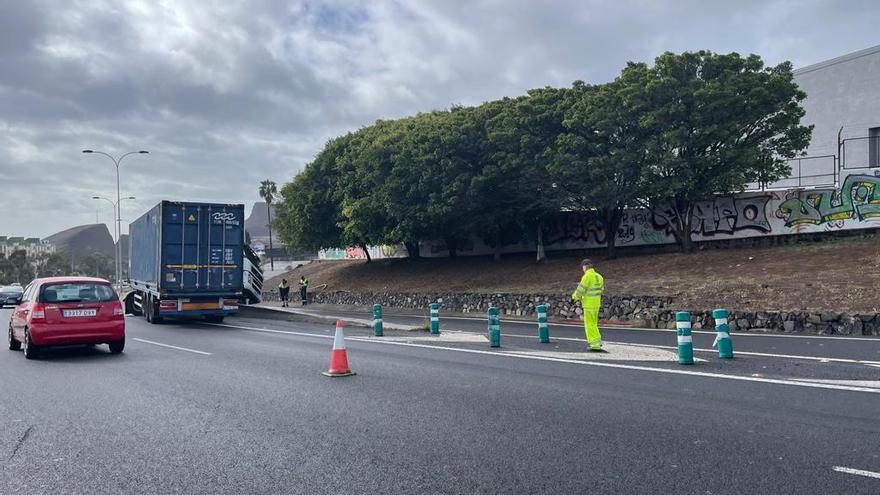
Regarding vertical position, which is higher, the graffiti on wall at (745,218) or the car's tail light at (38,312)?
the graffiti on wall at (745,218)

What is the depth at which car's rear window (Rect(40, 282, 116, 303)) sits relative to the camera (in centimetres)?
1277

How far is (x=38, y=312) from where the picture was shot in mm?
12531

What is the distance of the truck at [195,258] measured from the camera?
21.3 metres

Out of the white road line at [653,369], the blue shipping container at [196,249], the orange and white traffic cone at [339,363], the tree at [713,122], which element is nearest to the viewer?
the white road line at [653,369]

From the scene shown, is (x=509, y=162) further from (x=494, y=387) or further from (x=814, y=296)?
(x=494, y=387)

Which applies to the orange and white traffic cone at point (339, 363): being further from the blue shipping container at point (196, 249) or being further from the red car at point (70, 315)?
the blue shipping container at point (196, 249)

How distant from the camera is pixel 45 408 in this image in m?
8.00

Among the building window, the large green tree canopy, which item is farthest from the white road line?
the building window

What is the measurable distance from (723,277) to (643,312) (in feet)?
10.3

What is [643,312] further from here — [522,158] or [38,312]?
[38,312]


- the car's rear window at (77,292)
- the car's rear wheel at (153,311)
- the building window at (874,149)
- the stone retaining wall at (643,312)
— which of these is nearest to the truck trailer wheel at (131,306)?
the car's rear wheel at (153,311)

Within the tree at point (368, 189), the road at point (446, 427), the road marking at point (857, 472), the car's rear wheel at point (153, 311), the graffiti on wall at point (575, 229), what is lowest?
the car's rear wheel at point (153, 311)

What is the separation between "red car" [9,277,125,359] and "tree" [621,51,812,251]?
19.6 m

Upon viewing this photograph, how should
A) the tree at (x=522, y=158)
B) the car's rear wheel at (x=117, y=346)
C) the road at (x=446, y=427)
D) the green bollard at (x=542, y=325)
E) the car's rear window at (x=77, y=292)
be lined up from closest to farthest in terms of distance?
the road at (x=446, y=427) < the car's rear window at (x=77, y=292) < the car's rear wheel at (x=117, y=346) < the green bollard at (x=542, y=325) < the tree at (x=522, y=158)
